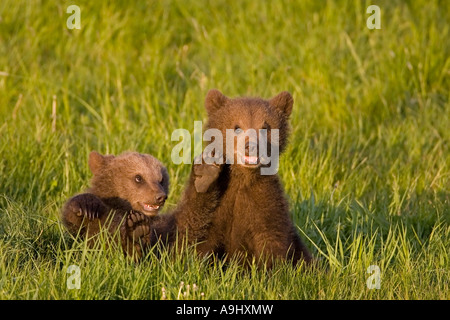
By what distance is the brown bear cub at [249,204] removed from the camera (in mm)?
6094

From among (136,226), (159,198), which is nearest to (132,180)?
(159,198)

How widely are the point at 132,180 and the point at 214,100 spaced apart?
0.92m

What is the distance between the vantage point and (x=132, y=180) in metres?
6.60

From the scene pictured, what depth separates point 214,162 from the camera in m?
5.78

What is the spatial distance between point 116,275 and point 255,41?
584 centimetres

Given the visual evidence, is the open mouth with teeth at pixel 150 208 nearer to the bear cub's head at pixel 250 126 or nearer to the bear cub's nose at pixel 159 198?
the bear cub's nose at pixel 159 198

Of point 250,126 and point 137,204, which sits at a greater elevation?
point 250,126

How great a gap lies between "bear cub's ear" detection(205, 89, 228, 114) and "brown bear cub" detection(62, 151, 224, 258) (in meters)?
0.64

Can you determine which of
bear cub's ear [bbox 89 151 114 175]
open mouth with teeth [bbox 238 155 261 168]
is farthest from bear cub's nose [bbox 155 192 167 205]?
open mouth with teeth [bbox 238 155 261 168]

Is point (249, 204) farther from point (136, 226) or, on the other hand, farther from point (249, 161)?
point (136, 226)

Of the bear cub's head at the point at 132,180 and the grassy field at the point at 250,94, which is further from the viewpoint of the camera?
the bear cub's head at the point at 132,180

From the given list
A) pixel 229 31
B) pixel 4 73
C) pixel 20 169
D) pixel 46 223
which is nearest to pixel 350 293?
pixel 46 223

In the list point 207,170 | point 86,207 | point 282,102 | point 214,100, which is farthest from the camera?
point 282,102

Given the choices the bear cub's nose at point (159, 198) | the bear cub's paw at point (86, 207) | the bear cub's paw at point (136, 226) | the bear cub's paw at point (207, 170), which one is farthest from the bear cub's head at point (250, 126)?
the bear cub's paw at point (86, 207)
